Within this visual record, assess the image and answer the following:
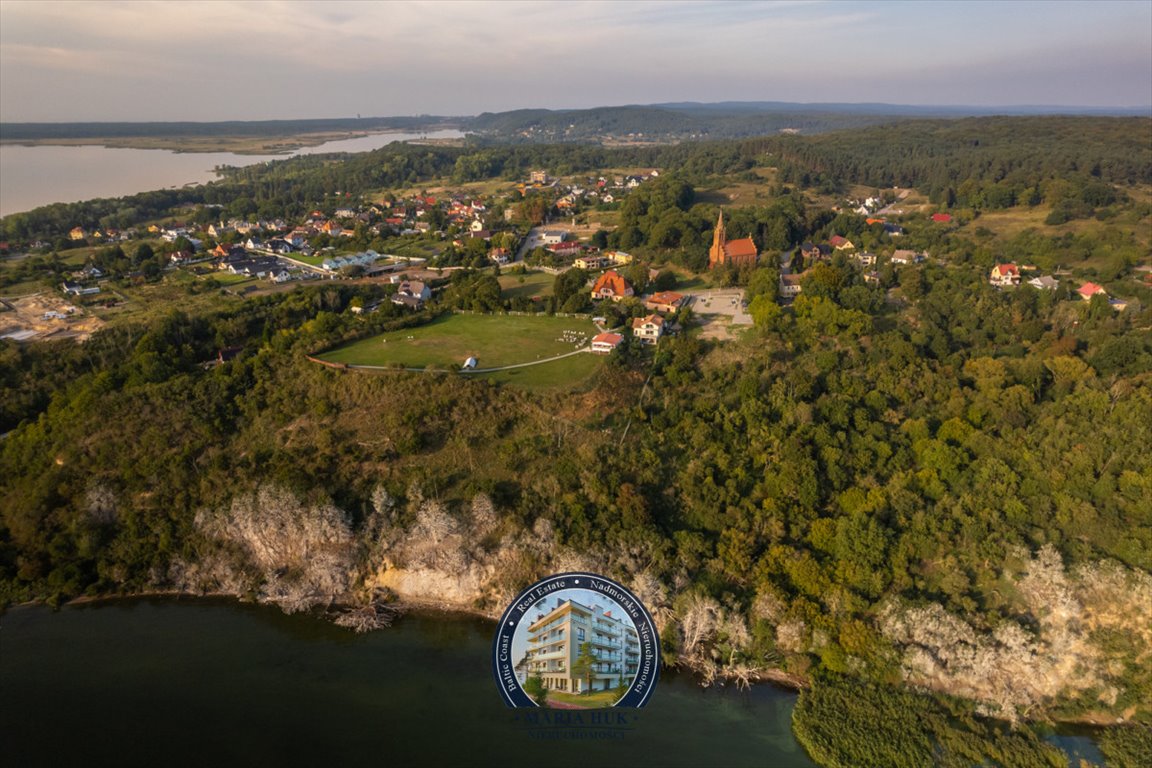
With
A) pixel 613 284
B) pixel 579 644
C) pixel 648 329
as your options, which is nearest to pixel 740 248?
pixel 613 284

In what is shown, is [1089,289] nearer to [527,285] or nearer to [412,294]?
[527,285]

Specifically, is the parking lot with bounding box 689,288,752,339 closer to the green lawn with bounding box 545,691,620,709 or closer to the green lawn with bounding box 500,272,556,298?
the green lawn with bounding box 500,272,556,298

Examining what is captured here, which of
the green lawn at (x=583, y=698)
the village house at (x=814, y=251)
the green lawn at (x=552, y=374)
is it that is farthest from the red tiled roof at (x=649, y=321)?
the green lawn at (x=583, y=698)

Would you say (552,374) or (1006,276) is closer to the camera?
(552,374)

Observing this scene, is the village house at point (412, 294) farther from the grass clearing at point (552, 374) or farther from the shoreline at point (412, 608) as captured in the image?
→ the shoreline at point (412, 608)

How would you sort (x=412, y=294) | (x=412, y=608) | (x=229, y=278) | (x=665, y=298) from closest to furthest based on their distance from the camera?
(x=412, y=608) < (x=665, y=298) < (x=412, y=294) < (x=229, y=278)

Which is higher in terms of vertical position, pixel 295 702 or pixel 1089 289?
pixel 1089 289

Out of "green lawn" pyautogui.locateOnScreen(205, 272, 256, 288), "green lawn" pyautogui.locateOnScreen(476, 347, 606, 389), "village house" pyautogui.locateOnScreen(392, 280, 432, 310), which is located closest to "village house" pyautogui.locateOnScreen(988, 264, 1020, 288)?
"green lawn" pyautogui.locateOnScreen(476, 347, 606, 389)
